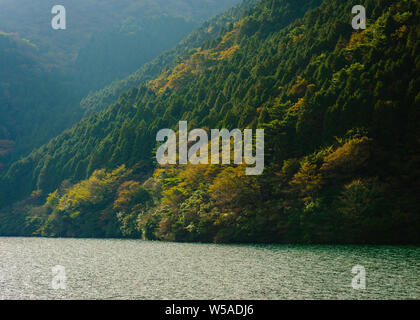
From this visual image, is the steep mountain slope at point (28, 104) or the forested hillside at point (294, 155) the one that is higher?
the steep mountain slope at point (28, 104)

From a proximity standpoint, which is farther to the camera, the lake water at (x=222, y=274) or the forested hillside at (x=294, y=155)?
the forested hillside at (x=294, y=155)

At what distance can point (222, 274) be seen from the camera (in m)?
32.8

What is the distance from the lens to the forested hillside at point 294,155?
5175cm

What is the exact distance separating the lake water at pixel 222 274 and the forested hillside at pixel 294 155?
700 centimetres

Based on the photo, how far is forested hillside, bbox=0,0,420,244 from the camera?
170ft

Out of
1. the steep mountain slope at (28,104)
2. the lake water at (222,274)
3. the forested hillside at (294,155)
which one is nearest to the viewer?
the lake water at (222,274)

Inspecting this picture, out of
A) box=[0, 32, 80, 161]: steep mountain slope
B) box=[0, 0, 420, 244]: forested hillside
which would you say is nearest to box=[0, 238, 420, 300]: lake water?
box=[0, 0, 420, 244]: forested hillside

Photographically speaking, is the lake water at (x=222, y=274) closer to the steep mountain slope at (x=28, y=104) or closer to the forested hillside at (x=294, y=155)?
the forested hillside at (x=294, y=155)

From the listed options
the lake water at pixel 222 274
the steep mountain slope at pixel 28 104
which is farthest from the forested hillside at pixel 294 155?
the steep mountain slope at pixel 28 104

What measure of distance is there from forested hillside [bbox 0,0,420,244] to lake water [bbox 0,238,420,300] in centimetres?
700

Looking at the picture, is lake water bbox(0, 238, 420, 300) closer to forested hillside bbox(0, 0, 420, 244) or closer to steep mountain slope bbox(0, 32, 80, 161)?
forested hillside bbox(0, 0, 420, 244)

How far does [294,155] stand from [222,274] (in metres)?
28.9
